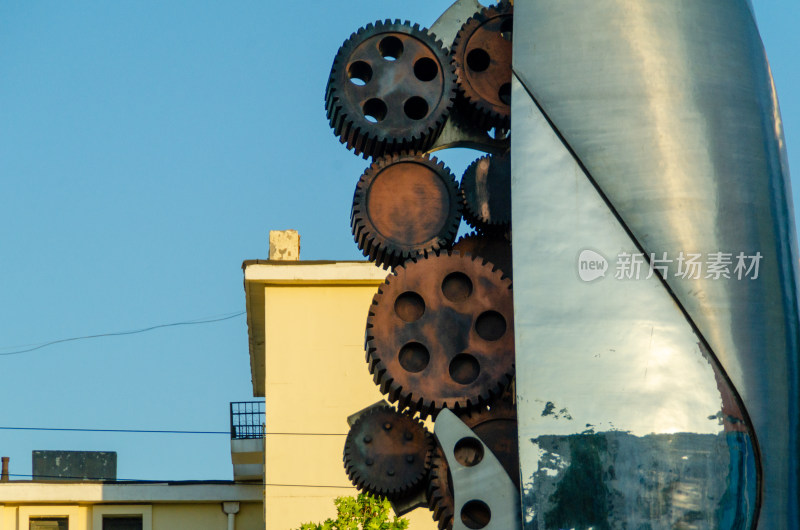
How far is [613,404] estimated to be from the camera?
10.0 meters

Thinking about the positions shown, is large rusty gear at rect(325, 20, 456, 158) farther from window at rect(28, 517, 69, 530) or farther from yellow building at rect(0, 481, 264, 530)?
window at rect(28, 517, 69, 530)

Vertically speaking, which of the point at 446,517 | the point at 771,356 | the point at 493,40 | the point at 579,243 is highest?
the point at 493,40

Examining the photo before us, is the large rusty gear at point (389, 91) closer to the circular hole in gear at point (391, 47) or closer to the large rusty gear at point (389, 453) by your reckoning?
the circular hole in gear at point (391, 47)

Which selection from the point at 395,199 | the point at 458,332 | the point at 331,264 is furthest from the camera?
the point at 331,264

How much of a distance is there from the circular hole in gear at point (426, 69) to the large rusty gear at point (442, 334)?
1891 millimetres

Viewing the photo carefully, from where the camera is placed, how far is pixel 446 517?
35.9 ft

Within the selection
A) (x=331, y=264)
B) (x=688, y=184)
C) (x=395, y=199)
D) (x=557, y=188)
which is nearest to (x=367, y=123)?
(x=395, y=199)

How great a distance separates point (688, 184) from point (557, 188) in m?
1.01

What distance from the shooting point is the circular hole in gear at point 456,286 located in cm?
1123

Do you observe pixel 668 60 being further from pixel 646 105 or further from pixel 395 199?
pixel 395 199

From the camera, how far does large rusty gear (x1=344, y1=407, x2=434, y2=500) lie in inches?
449

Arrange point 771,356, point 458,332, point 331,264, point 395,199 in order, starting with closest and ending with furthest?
point 771,356 → point 458,332 → point 395,199 → point 331,264

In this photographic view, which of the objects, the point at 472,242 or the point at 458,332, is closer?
the point at 458,332

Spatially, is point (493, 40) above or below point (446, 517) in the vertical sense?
above
